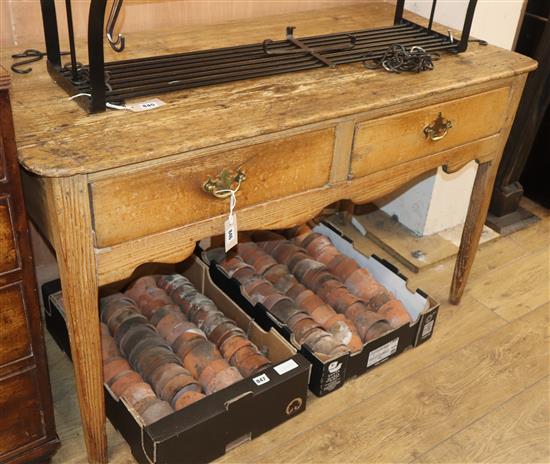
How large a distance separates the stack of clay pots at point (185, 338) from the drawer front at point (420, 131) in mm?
577

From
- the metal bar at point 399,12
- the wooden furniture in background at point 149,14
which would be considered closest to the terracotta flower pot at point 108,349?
the wooden furniture in background at point 149,14

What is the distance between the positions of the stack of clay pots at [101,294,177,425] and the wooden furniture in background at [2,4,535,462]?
124 mm

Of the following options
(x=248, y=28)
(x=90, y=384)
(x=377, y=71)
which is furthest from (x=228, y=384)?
(x=248, y=28)

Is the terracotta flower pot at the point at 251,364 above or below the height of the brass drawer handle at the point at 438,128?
below

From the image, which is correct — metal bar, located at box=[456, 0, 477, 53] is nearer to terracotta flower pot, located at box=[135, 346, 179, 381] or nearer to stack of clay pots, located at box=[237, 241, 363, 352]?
stack of clay pots, located at box=[237, 241, 363, 352]

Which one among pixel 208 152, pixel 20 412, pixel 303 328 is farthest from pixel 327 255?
pixel 20 412

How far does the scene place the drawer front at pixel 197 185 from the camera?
48.3 inches

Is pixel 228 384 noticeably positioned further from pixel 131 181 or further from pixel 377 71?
pixel 377 71

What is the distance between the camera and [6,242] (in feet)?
3.98

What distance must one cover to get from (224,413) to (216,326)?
323 millimetres

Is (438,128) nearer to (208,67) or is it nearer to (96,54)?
(208,67)

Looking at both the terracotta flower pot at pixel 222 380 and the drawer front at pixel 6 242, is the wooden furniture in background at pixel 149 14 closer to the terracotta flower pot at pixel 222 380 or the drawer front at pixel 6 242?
the drawer front at pixel 6 242

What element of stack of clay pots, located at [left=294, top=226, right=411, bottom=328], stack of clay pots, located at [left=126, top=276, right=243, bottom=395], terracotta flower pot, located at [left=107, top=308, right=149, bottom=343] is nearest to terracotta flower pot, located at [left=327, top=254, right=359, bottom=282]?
stack of clay pots, located at [left=294, top=226, right=411, bottom=328]

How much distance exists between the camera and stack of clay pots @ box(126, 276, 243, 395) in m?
1.68
